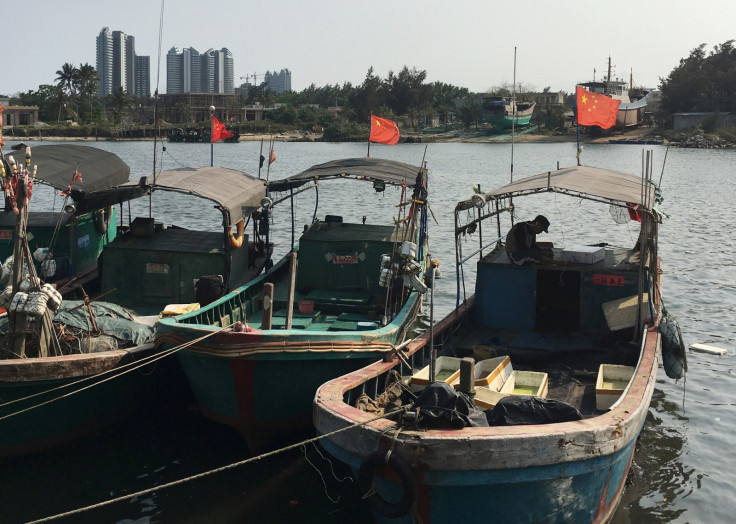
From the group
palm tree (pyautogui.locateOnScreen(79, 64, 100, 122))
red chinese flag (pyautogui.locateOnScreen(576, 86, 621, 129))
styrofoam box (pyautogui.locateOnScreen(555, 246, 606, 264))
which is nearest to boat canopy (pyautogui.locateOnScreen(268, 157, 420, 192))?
styrofoam box (pyautogui.locateOnScreen(555, 246, 606, 264))

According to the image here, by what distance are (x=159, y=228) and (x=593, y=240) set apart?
15.4 meters

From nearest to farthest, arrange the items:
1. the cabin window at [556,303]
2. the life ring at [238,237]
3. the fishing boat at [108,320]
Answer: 1. the fishing boat at [108,320]
2. the cabin window at [556,303]
3. the life ring at [238,237]

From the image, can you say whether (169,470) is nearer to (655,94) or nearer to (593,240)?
(593,240)

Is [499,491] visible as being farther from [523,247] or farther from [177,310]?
[523,247]

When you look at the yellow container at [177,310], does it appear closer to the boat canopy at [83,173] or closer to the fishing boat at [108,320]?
the fishing boat at [108,320]

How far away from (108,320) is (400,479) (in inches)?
193

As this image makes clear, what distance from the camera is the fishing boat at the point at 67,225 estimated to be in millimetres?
12312

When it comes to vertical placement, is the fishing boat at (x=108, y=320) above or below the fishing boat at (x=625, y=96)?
below

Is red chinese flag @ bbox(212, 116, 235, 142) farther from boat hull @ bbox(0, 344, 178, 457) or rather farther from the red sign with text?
the red sign with text

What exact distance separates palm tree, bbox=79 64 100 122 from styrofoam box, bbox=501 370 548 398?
10961 cm

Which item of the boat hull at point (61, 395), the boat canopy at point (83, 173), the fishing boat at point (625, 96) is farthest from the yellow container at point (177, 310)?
the fishing boat at point (625, 96)

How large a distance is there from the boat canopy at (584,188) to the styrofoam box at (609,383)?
1.98m

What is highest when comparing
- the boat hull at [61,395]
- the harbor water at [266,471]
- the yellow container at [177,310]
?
the yellow container at [177,310]

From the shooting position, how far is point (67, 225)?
12.9 metres
